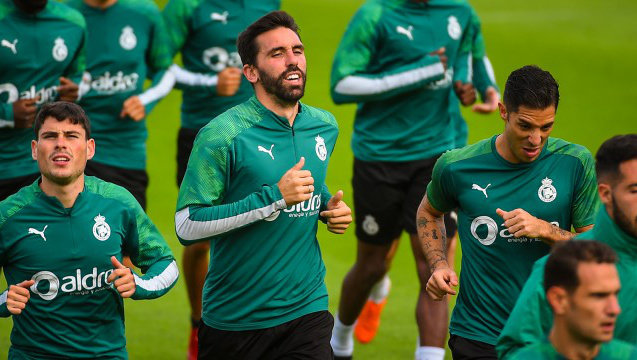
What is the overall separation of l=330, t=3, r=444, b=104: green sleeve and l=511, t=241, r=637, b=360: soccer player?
3.88 metres

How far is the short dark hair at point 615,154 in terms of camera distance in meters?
5.24

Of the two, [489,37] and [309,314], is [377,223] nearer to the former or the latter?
[309,314]

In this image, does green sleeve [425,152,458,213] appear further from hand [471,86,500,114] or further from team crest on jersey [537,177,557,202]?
hand [471,86,500,114]

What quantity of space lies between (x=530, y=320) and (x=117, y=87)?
5022mm

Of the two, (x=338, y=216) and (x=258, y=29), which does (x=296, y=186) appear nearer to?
(x=338, y=216)

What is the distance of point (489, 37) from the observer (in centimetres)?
2044

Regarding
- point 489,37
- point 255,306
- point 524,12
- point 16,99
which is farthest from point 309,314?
point 524,12

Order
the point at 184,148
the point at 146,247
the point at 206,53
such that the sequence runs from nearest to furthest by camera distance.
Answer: the point at 146,247 → the point at 206,53 → the point at 184,148

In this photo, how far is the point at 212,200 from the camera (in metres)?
6.22

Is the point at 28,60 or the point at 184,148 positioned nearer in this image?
the point at 28,60

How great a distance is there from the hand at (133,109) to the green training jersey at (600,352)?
4.98m

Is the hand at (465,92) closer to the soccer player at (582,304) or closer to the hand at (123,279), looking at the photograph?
the hand at (123,279)

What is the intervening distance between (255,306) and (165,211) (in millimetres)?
6770

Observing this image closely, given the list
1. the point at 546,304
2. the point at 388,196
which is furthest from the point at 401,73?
the point at 546,304
